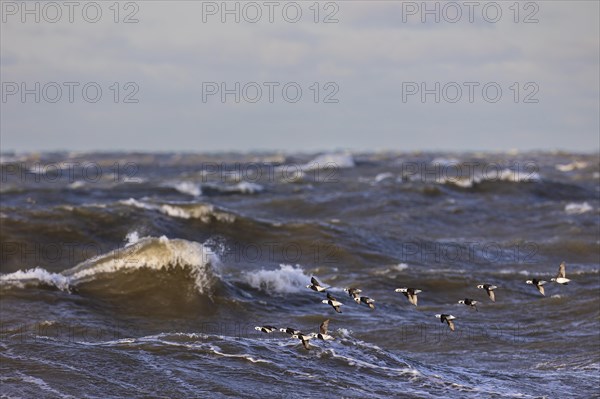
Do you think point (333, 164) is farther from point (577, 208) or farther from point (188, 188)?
point (577, 208)

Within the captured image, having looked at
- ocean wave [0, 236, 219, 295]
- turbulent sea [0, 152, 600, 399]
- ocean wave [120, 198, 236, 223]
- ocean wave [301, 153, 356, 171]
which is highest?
ocean wave [301, 153, 356, 171]

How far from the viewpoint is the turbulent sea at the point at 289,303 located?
14742 mm

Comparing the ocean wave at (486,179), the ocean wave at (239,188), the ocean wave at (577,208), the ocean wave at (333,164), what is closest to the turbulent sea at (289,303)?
the ocean wave at (577,208)

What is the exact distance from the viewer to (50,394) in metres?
13.3

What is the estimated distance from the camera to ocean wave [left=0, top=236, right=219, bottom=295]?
21.1 m

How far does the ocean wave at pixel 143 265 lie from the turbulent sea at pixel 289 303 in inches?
1.8

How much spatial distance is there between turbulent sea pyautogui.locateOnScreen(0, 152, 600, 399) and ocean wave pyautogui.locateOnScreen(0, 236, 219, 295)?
1.8 inches

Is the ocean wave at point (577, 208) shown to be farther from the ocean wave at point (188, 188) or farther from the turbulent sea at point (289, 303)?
the ocean wave at point (188, 188)

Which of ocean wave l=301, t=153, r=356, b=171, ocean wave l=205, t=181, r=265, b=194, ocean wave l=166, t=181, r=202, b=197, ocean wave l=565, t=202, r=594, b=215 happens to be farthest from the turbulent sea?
ocean wave l=301, t=153, r=356, b=171

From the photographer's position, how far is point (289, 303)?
21.4 m

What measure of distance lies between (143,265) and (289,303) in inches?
137

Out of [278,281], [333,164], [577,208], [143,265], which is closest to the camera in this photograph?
[143,265]

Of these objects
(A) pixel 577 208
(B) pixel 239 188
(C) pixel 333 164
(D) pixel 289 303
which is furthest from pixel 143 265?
(C) pixel 333 164

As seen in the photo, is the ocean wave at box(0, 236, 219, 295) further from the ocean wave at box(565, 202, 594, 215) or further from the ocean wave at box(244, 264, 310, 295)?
the ocean wave at box(565, 202, 594, 215)
